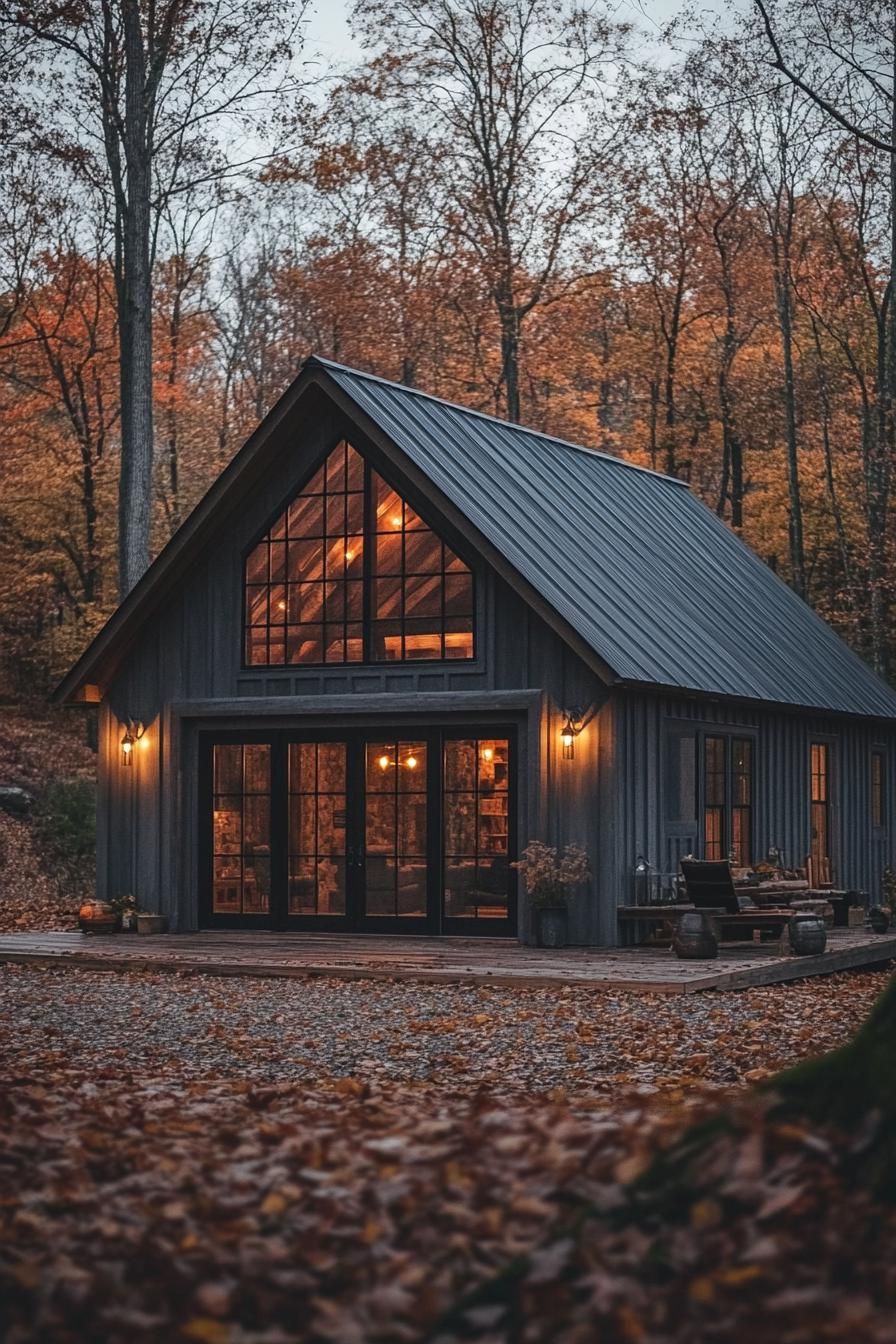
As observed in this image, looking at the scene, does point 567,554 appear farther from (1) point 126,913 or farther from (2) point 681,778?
(1) point 126,913

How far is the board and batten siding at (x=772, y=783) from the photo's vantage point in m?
18.4

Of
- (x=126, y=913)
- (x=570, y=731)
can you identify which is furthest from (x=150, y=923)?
(x=570, y=731)

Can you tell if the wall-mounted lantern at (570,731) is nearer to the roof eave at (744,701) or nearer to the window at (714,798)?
the roof eave at (744,701)

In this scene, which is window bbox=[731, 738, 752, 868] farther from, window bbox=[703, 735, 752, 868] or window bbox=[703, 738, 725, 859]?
window bbox=[703, 738, 725, 859]

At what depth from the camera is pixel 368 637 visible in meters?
19.5

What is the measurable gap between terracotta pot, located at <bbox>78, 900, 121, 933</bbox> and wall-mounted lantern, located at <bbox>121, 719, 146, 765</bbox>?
1.67 metres

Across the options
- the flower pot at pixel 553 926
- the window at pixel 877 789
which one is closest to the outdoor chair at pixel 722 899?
the flower pot at pixel 553 926

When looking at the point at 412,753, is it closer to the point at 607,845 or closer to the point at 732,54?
the point at 607,845

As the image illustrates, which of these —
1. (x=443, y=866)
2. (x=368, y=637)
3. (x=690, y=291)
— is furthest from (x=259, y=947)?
(x=690, y=291)

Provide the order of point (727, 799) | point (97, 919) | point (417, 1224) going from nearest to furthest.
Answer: point (417, 1224) → point (97, 919) → point (727, 799)

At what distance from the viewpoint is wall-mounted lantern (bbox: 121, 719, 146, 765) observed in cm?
2045

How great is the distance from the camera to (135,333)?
83.6ft

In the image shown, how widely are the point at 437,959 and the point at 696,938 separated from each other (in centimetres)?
235

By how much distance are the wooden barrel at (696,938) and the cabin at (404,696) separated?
1.42m
